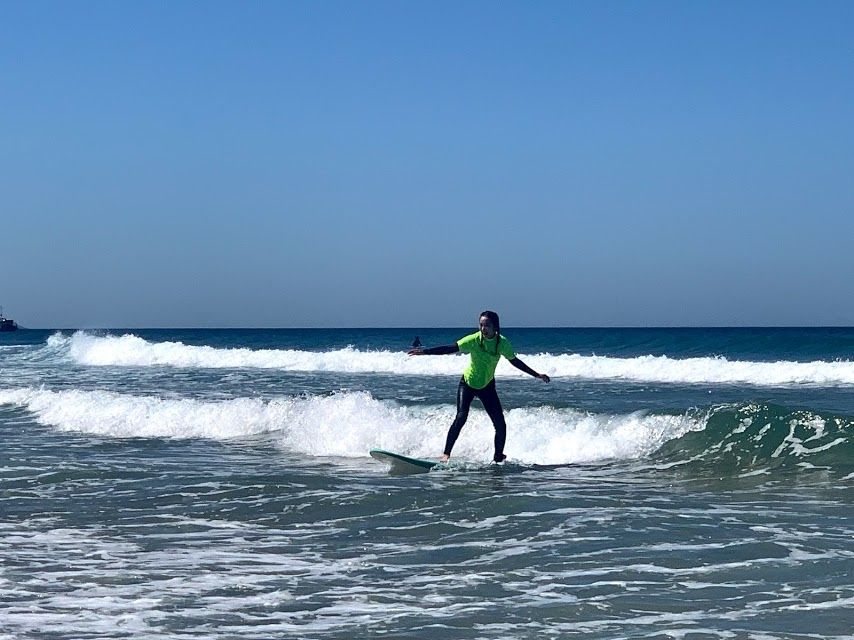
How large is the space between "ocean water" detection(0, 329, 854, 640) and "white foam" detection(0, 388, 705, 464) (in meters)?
0.05

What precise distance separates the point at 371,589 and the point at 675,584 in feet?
6.94

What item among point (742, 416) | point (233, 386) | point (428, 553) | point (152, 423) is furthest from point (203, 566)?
point (233, 386)

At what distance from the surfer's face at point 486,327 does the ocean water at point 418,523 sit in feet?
5.68

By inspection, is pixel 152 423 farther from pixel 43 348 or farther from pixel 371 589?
pixel 43 348

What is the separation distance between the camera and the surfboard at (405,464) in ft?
42.8

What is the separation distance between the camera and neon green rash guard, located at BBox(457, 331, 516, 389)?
1296 centimetres

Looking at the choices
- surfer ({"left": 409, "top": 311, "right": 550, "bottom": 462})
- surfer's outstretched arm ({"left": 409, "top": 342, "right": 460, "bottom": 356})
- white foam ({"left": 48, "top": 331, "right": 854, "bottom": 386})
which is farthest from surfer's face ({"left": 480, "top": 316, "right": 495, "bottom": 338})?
white foam ({"left": 48, "top": 331, "right": 854, "bottom": 386})

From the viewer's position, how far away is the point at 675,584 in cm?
709

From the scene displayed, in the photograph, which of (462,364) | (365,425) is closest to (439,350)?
(365,425)

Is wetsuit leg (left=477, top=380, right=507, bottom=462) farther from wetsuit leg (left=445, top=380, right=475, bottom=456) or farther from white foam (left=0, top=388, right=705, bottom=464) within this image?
white foam (left=0, top=388, right=705, bottom=464)

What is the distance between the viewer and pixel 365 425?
1689 cm

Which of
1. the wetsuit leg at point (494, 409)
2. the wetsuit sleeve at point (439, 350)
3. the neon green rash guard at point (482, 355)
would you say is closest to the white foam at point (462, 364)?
the wetsuit leg at point (494, 409)

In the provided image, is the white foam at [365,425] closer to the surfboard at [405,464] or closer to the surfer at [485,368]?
the surfer at [485,368]

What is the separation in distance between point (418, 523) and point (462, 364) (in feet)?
105
